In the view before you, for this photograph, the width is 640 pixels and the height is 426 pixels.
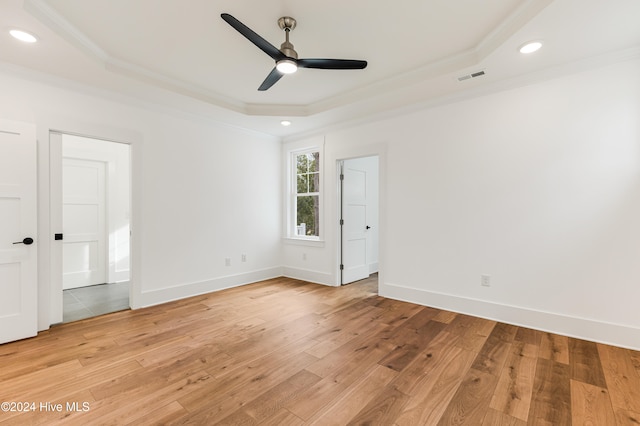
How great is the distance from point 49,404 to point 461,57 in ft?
14.3

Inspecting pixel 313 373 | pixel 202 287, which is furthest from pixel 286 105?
pixel 313 373

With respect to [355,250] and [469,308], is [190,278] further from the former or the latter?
[469,308]

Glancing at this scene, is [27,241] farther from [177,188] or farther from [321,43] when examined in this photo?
[321,43]

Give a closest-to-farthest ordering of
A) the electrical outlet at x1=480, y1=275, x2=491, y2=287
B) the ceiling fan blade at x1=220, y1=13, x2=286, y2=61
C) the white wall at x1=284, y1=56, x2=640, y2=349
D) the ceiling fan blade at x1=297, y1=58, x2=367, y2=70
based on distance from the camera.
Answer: the ceiling fan blade at x1=220, y1=13, x2=286, y2=61
the ceiling fan blade at x1=297, y1=58, x2=367, y2=70
the white wall at x1=284, y1=56, x2=640, y2=349
the electrical outlet at x1=480, y1=275, x2=491, y2=287

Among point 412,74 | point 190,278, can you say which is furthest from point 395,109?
point 190,278

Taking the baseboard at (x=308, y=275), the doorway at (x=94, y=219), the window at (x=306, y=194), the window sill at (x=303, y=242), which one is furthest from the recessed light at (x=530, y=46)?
the doorway at (x=94, y=219)

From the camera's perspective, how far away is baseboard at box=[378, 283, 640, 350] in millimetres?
2611

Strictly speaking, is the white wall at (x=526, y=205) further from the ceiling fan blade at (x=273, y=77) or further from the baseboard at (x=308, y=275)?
the ceiling fan blade at (x=273, y=77)

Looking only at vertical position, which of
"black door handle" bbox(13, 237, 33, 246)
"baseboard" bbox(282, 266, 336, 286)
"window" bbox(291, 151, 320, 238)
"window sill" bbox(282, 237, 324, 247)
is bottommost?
"baseboard" bbox(282, 266, 336, 286)

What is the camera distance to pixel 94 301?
3934mm

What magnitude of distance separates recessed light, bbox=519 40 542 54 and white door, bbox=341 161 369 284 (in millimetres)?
2730

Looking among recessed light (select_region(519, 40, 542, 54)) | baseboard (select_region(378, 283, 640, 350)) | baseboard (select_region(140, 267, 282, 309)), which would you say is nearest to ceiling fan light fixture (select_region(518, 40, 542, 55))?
recessed light (select_region(519, 40, 542, 54))

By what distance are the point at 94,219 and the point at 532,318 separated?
645cm

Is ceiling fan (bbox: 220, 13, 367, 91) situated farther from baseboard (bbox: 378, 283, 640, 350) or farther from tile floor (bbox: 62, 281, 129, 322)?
tile floor (bbox: 62, 281, 129, 322)
